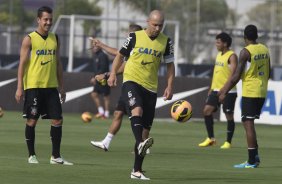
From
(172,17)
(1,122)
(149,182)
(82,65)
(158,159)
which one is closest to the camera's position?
(149,182)

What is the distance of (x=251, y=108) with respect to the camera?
17719 millimetres

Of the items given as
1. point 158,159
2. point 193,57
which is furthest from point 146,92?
point 193,57

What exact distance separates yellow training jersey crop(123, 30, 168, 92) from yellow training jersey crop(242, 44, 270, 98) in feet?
8.30

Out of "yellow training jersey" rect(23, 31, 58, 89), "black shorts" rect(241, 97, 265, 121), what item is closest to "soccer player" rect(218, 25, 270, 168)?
"black shorts" rect(241, 97, 265, 121)

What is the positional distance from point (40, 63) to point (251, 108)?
11.5ft

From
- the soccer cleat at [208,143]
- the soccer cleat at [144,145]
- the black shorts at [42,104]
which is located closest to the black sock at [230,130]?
the soccer cleat at [208,143]

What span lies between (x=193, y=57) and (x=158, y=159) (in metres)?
35.9

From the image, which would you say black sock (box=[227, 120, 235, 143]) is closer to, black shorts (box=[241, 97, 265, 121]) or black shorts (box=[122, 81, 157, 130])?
black shorts (box=[241, 97, 265, 121])

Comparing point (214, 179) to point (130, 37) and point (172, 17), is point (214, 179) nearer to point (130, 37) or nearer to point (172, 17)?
point (130, 37)

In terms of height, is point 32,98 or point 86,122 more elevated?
point 32,98

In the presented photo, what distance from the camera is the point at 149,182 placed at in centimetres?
1452

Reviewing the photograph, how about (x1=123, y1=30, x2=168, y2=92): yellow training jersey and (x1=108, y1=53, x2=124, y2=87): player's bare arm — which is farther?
(x1=123, y1=30, x2=168, y2=92): yellow training jersey

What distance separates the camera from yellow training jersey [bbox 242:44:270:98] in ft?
58.1

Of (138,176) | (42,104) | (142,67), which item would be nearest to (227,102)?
(42,104)
